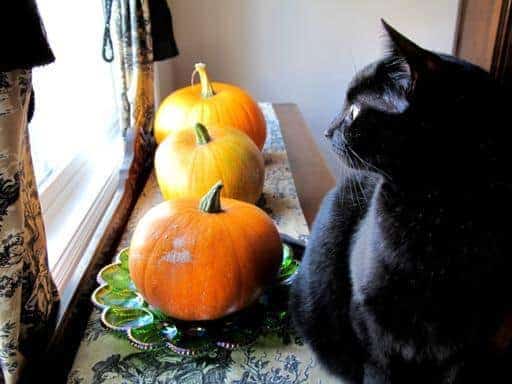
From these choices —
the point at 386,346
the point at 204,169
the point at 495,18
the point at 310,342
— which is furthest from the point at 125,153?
the point at 495,18

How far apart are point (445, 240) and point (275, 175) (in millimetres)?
701

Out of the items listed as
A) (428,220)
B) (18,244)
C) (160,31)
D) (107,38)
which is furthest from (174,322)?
(160,31)

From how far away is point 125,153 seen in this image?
1.09 metres

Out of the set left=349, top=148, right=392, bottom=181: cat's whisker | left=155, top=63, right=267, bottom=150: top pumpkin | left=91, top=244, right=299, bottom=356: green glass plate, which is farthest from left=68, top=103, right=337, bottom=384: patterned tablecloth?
left=155, top=63, right=267, bottom=150: top pumpkin

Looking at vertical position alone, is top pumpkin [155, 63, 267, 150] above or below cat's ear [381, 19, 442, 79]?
below

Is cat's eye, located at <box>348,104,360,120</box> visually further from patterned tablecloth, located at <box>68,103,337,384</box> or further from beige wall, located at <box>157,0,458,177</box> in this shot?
beige wall, located at <box>157,0,458,177</box>

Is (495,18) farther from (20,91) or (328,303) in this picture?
(20,91)

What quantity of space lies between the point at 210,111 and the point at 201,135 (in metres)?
0.22

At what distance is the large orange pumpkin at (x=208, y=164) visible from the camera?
896mm

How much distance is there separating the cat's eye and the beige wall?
53.4 inches

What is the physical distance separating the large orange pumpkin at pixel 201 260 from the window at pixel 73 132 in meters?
0.25

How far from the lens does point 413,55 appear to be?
393mm

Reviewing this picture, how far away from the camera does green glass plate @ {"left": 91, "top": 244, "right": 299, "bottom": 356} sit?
2.09ft

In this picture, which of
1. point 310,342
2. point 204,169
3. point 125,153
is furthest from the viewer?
point 125,153
